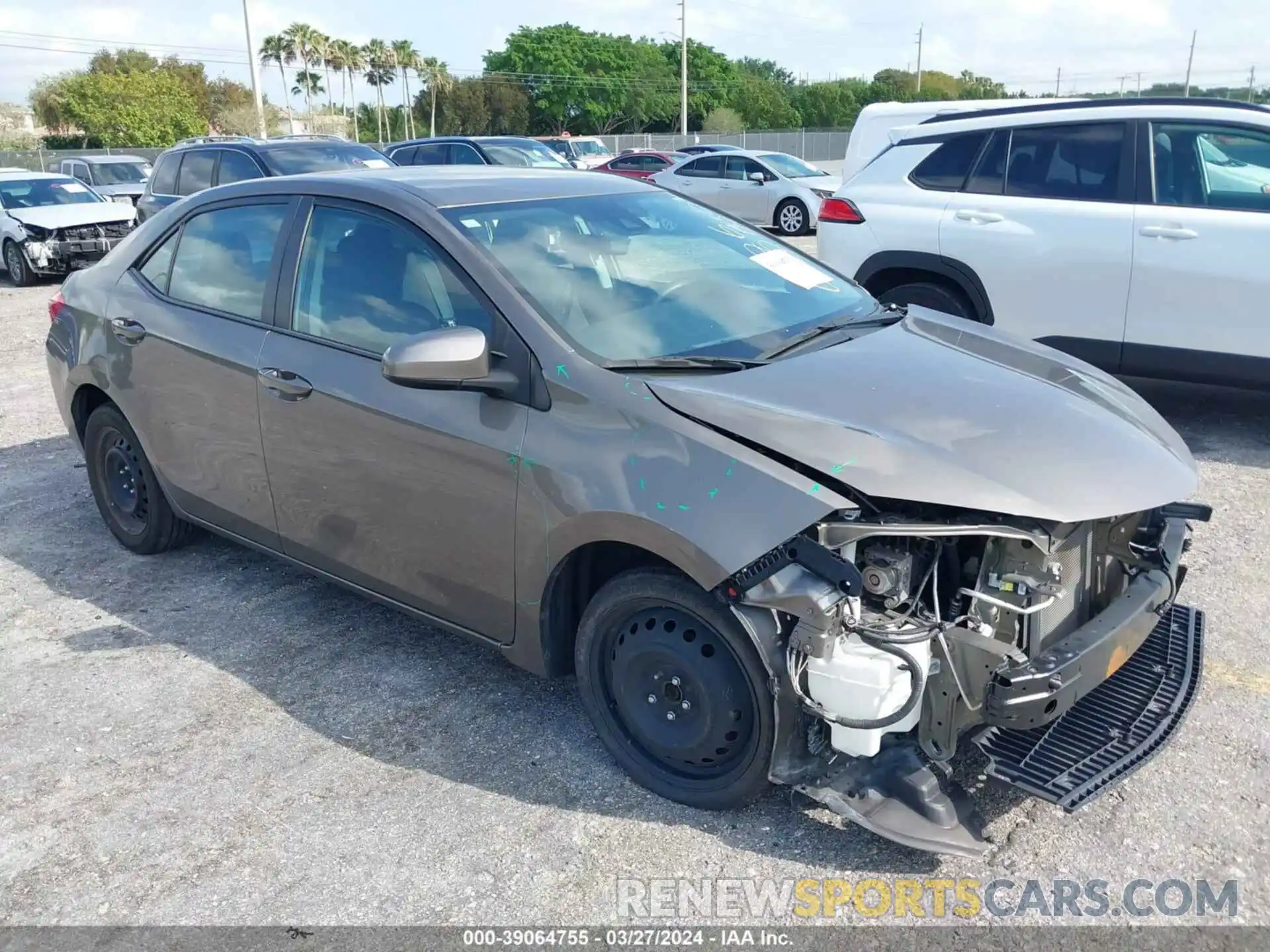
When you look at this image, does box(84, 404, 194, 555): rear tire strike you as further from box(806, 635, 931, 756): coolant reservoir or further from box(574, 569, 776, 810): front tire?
box(806, 635, 931, 756): coolant reservoir

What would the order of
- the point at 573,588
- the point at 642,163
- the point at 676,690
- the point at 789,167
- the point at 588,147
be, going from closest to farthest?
the point at 676,690 → the point at 573,588 → the point at 789,167 → the point at 642,163 → the point at 588,147

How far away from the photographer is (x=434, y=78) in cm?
8031

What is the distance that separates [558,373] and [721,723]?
109cm

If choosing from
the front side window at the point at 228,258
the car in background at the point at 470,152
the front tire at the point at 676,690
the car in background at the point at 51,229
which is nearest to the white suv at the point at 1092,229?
the front side window at the point at 228,258

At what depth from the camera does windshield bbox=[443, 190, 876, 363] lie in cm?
327

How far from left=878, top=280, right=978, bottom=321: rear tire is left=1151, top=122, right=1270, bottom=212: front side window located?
1233 millimetres

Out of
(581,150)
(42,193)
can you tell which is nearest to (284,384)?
(42,193)

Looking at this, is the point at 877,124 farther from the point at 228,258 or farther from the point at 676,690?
the point at 676,690

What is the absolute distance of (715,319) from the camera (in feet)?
11.3

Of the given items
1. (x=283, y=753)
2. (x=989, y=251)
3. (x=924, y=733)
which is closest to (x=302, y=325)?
(x=283, y=753)

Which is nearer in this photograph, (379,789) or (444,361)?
(444,361)

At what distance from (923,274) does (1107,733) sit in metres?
4.58

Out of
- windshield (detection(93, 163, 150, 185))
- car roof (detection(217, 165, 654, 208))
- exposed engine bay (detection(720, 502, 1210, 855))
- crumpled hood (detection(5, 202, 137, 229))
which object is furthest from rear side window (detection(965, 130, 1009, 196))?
windshield (detection(93, 163, 150, 185))

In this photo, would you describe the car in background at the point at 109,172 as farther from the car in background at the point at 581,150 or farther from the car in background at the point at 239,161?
the car in background at the point at 581,150
